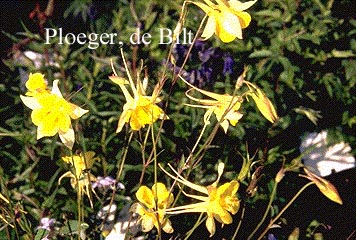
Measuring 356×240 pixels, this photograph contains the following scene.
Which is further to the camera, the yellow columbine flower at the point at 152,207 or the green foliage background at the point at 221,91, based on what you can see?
the green foliage background at the point at 221,91

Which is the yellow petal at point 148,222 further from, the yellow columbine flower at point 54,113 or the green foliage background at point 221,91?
the green foliage background at point 221,91

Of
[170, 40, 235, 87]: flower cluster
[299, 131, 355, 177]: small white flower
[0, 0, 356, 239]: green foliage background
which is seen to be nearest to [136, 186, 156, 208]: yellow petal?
[0, 0, 356, 239]: green foliage background

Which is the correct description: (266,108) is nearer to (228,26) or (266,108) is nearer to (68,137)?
(228,26)

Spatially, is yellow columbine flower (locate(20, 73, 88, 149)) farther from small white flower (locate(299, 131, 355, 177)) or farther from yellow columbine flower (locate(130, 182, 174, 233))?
small white flower (locate(299, 131, 355, 177))

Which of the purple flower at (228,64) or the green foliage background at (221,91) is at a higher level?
the purple flower at (228,64)

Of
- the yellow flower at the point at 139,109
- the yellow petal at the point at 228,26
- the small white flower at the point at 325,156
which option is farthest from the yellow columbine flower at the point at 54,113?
the small white flower at the point at 325,156

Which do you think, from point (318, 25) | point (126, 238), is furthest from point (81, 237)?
point (318, 25)

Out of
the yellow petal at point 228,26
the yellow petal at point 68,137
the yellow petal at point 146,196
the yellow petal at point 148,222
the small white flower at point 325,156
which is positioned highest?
the yellow petal at point 228,26
